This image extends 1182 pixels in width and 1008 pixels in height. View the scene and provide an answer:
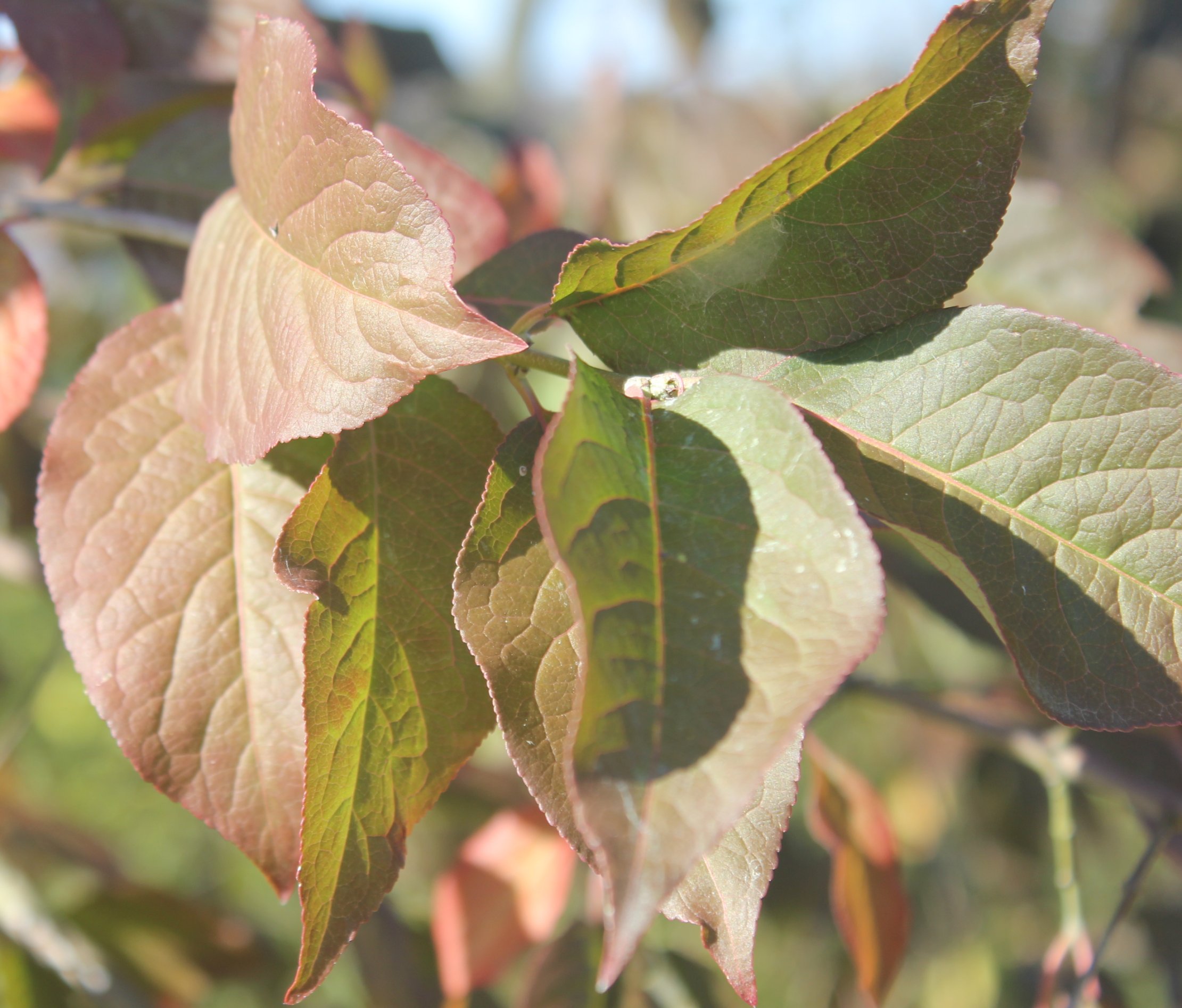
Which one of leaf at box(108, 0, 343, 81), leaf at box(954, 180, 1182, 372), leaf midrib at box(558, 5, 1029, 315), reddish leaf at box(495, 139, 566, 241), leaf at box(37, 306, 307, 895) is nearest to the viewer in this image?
leaf midrib at box(558, 5, 1029, 315)

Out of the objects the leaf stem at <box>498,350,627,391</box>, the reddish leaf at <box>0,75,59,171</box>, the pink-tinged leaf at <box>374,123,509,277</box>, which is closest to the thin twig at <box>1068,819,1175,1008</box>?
the leaf stem at <box>498,350,627,391</box>

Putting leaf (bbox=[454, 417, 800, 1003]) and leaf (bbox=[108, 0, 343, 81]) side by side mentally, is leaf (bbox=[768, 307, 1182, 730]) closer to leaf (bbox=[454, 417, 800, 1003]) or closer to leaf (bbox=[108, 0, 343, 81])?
leaf (bbox=[454, 417, 800, 1003])

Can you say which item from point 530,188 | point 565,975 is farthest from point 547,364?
point 530,188

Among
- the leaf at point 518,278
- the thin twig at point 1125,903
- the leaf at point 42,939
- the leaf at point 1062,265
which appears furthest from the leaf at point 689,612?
the leaf at point 42,939

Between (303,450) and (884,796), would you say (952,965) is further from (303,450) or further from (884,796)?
(303,450)

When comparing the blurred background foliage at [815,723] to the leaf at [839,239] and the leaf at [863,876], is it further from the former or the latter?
the leaf at [839,239]

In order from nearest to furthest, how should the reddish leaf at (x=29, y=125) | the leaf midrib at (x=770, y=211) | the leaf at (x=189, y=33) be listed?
the leaf midrib at (x=770, y=211) → the leaf at (x=189, y=33) → the reddish leaf at (x=29, y=125)
